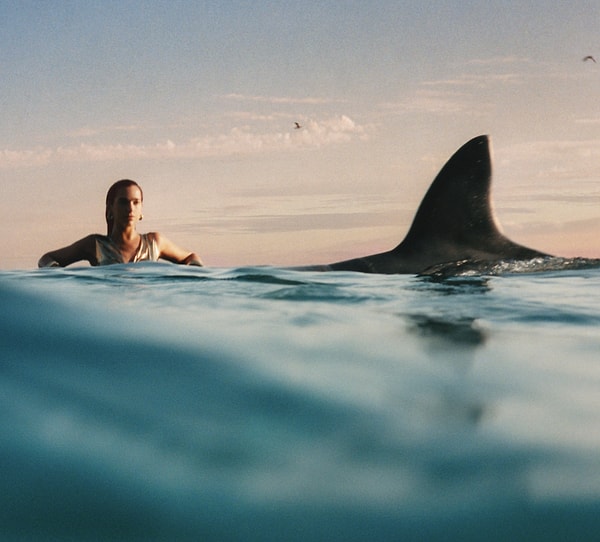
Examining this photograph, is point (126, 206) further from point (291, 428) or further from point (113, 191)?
point (291, 428)

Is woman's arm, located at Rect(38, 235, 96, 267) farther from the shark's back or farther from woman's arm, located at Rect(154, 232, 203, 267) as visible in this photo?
the shark's back

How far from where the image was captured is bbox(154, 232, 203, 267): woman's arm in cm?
923

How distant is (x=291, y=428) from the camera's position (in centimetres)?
187

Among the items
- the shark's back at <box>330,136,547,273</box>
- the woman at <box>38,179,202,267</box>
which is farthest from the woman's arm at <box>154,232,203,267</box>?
the shark's back at <box>330,136,547,273</box>

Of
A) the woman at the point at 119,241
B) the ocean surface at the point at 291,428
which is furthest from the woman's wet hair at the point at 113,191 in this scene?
the ocean surface at the point at 291,428

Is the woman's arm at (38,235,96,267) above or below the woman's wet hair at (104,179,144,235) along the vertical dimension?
below

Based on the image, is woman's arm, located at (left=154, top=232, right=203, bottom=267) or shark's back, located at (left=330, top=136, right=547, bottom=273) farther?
woman's arm, located at (left=154, top=232, right=203, bottom=267)

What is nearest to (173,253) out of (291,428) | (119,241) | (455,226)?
(119,241)

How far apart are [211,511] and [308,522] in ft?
0.68

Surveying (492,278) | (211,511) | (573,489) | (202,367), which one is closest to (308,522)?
(211,511)

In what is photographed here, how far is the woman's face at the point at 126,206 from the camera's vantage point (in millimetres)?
8656

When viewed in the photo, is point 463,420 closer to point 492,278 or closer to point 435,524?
point 435,524

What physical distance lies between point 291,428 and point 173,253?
7742 mm

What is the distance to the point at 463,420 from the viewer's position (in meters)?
1.96
